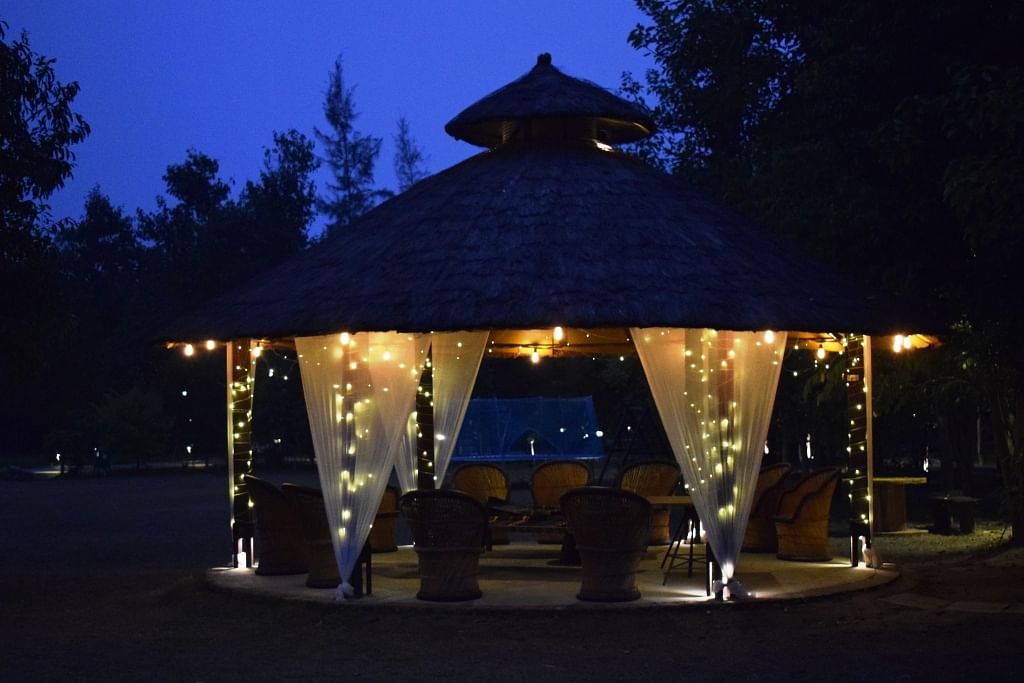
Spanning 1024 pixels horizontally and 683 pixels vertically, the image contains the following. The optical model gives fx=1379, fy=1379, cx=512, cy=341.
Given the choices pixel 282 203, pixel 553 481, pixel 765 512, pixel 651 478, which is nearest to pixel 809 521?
pixel 765 512

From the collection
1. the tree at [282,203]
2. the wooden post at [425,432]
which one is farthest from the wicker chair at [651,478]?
the tree at [282,203]

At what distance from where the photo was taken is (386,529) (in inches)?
544

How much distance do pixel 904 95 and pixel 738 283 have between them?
3.05m

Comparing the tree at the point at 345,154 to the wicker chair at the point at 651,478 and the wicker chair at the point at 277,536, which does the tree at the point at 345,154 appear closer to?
the wicker chair at the point at 651,478

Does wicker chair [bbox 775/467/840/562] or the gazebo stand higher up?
the gazebo

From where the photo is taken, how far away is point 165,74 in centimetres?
18012

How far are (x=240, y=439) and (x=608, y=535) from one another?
392 cm

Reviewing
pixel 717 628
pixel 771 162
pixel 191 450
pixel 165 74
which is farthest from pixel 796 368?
pixel 165 74

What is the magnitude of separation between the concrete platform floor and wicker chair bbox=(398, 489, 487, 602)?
152 millimetres

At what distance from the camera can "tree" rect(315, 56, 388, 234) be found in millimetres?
56781

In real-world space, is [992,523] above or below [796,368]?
below

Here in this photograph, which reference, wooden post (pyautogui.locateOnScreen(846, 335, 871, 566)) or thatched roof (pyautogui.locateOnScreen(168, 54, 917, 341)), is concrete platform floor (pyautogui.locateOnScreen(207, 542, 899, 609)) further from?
→ thatched roof (pyautogui.locateOnScreen(168, 54, 917, 341))

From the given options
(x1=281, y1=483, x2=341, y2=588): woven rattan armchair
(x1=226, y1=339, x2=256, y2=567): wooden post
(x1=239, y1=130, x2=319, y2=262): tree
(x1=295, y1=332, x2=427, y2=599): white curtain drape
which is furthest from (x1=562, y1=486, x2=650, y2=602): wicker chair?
(x1=239, y1=130, x2=319, y2=262): tree

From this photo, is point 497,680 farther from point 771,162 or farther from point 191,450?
point 191,450
